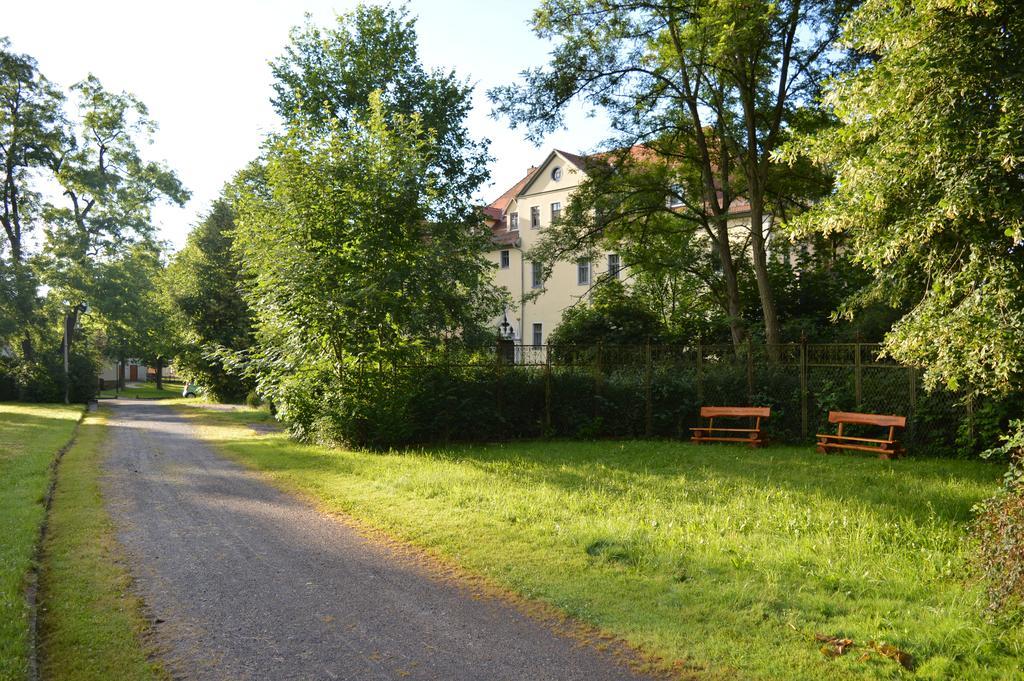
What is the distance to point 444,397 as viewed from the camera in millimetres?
16047

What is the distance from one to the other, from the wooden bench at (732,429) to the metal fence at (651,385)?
500 millimetres

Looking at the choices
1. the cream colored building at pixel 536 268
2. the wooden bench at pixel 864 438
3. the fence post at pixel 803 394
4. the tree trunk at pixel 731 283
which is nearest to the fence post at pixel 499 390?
the fence post at pixel 803 394

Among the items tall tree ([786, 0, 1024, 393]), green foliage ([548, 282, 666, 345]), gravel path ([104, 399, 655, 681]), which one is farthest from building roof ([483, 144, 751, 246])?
gravel path ([104, 399, 655, 681])

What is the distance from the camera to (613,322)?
28609 mm

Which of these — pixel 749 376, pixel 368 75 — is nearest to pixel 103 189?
pixel 368 75

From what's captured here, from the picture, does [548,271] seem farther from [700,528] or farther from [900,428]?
[700,528]

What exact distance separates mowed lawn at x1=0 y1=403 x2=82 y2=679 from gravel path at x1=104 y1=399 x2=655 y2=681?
0.83m

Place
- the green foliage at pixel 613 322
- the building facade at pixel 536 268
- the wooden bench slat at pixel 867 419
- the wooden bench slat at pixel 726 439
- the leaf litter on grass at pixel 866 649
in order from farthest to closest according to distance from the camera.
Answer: the building facade at pixel 536 268
the green foliage at pixel 613 322
the wooden bench slat at pixel 726 439
the wooden bench slat at pixel 867 419
the leaf litter on grass at pixel 866 649

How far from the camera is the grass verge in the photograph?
4633mm

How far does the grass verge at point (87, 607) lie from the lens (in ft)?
15.2

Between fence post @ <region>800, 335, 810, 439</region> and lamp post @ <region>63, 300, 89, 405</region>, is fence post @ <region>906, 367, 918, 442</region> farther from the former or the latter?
lamp post @ <region>63, 300, 89, 405</region>

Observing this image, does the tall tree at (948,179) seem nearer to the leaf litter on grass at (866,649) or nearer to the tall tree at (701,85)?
the leaf litter on grass at (866,649)

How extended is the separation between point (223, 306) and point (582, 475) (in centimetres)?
2656

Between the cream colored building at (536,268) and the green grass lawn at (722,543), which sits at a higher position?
the cream colored building at (536,268)
